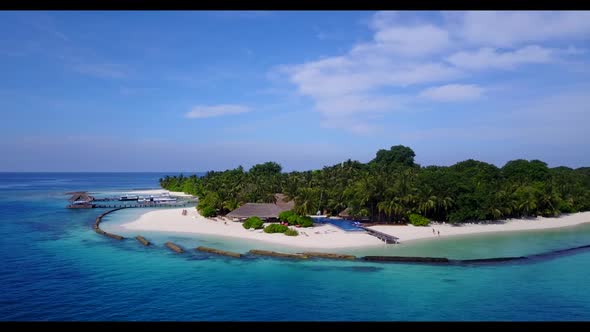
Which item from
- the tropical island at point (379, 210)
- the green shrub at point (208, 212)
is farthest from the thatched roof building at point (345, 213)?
the green shrub at point (208, 212)

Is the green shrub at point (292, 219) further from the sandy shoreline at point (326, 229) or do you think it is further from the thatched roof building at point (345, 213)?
the thatched roof building at point (345, 213)

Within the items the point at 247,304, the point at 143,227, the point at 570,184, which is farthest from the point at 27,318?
the point at 570,184

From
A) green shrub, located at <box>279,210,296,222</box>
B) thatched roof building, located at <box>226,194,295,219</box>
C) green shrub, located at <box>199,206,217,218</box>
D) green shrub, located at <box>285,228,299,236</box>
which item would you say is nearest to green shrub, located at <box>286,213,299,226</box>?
green shrub, located at <box>279,210,296,222</box>

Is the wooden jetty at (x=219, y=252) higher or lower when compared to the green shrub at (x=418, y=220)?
lower

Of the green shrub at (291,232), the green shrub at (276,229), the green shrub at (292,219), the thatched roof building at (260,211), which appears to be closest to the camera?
the green shrub at (291,232)

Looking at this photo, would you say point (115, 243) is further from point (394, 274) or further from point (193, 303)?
point (394, 274)

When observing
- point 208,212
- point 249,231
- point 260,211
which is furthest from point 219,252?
point 208,212
